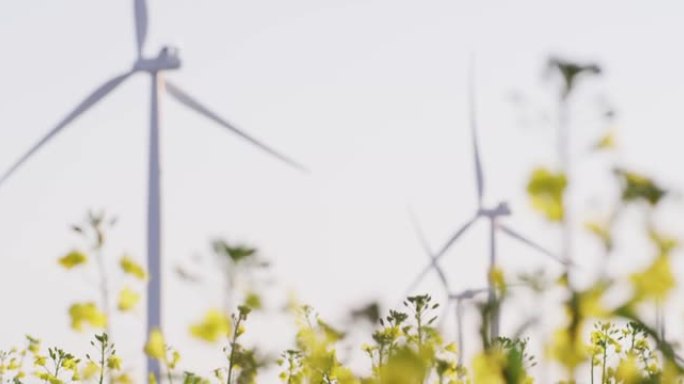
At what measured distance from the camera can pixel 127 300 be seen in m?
4.43

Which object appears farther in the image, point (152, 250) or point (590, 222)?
point (152, 250)

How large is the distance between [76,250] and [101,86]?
46.4 ft

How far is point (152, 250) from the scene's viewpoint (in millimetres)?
14820

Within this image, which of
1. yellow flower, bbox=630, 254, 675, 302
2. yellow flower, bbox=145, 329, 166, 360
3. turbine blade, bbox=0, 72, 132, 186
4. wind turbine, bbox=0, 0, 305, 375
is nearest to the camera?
yellow flower, bbox=630, 254, 675, 302

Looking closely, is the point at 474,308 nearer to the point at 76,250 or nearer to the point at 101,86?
the point at 76,250

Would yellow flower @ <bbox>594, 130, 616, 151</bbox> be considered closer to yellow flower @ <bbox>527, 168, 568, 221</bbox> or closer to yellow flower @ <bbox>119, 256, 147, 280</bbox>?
yellow flower @ <bbox>527, 168, 568, 221</bbox>

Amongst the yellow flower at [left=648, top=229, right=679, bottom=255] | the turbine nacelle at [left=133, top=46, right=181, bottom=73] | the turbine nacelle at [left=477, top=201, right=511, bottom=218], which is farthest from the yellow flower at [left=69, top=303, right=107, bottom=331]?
the turbine nacelle at [left=477, top=201, right=511, bottom=218]

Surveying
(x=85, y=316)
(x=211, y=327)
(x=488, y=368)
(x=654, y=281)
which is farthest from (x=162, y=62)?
(x=654, y=281)

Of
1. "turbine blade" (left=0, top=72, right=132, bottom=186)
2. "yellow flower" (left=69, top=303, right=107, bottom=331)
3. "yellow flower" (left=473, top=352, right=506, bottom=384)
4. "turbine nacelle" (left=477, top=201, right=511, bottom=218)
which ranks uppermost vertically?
"turbine nacelle" (left=477, top=201, right=511, bottom=218)

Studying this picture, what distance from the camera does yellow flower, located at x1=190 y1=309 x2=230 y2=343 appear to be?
12.5 ft

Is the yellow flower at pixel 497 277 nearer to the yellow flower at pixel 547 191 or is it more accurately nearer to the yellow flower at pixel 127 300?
the yellow flower at pixel 547 191

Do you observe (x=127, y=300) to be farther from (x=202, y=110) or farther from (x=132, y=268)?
(x=202, y=110)

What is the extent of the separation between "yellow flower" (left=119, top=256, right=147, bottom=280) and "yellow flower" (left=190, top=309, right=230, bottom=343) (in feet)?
1.52

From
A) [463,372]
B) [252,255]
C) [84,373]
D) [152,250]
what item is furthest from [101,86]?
[252,255]
